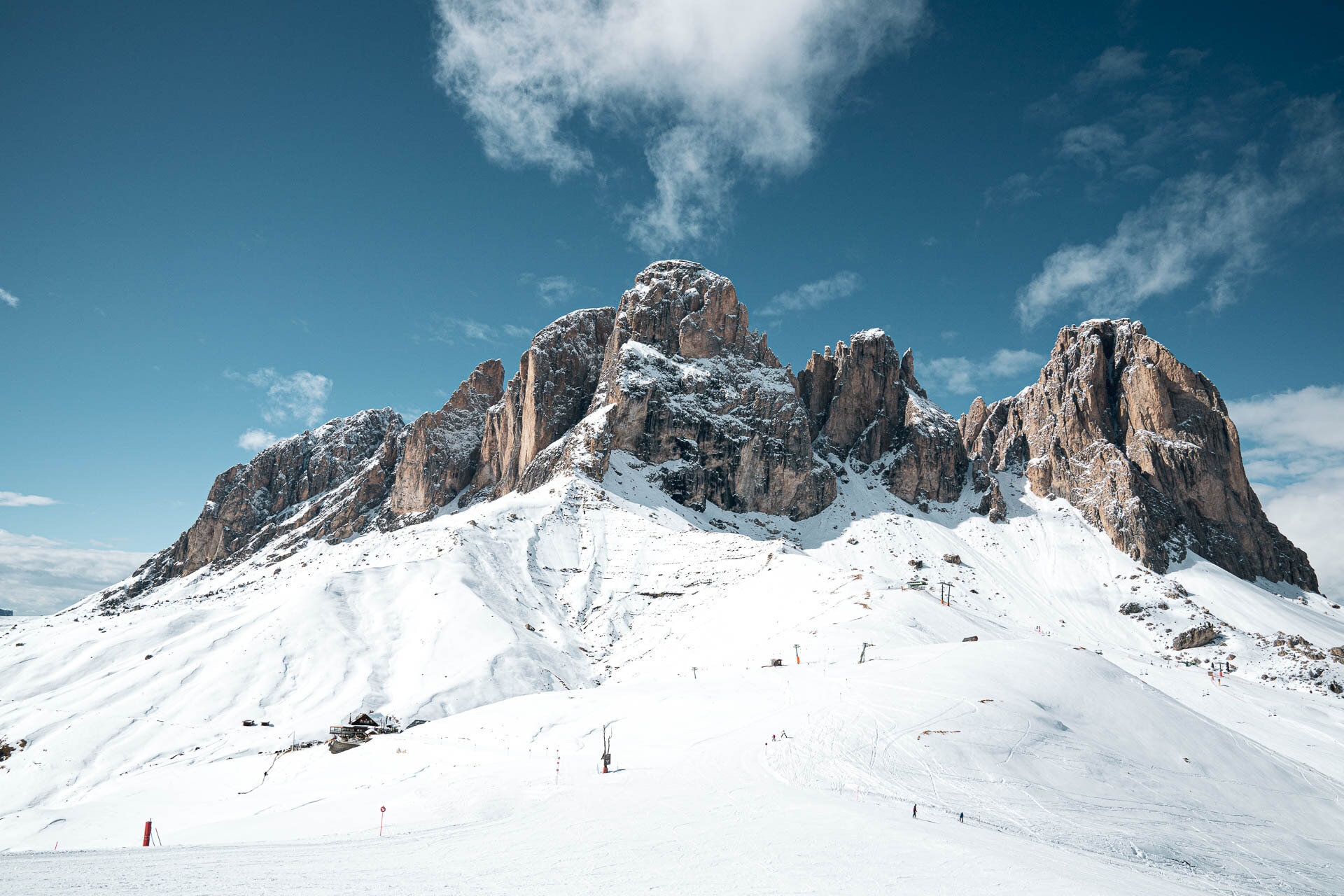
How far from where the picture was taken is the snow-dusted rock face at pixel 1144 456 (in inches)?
3991

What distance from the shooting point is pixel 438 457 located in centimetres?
13250

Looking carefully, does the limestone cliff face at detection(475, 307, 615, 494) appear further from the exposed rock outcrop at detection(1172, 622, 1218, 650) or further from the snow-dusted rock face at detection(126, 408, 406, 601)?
the exposed rock outcrop at detection(1172, 622, 1218, 650)

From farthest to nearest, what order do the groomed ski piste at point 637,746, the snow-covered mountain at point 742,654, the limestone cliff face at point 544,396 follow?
the limestone cliff face at point 544,396, the snow-covered mountain at point 742,654, the groomed ski piste at point 637,746

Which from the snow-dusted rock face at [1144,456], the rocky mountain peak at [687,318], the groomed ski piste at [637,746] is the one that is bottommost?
the groomed ski piste at [637,746]

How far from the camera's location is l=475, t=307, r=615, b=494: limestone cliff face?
115625 millimetres

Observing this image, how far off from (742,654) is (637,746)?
80.6ft

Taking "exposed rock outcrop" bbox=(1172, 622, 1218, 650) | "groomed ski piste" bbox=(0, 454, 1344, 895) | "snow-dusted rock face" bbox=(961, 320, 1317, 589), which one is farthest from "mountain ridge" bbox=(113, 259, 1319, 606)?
"groomed ski piste" bbox=(0, 454, 1344, 895)

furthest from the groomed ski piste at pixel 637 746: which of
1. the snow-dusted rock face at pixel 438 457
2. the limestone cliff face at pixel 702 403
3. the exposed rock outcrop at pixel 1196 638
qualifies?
the snow-dusted rock face at pixel 438 457

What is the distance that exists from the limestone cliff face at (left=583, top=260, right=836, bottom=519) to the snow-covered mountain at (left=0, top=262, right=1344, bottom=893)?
0.68m

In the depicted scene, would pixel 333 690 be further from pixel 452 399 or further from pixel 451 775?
pixel 452 399

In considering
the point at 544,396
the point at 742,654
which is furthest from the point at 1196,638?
the point at 544,396

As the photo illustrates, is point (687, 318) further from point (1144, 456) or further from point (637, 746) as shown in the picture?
point (637, 746)

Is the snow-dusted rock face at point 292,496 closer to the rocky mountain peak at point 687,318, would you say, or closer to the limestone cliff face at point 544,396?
the limestone cliff face at point 544,396

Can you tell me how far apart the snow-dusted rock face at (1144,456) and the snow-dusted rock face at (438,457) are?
377ft
